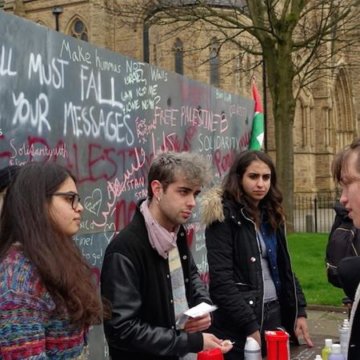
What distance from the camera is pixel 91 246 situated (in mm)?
4824

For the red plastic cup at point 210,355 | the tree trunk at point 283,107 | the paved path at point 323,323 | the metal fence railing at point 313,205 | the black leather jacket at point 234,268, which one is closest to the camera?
the red plastic cup at point 210,355

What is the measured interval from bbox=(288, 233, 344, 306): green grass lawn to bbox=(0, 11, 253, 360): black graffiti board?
3751 mm

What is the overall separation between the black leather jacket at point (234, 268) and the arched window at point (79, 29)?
31893 mm

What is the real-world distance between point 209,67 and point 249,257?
Answer: 2786cm

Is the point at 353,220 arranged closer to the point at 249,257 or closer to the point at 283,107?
the point at 249,257

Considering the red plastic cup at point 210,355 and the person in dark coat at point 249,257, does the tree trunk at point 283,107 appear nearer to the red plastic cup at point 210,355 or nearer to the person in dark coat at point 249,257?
the person in dark coat at point 249,257

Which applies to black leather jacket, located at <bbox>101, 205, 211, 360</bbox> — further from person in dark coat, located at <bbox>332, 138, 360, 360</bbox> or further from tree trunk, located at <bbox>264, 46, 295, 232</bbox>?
tree trunk, located at <bbox>264, 46, 295, 232</bbox>

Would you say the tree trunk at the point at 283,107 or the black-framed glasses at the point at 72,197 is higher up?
the tree trunk at the point at 283,107

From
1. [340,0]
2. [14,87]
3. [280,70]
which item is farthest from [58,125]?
[340,0]

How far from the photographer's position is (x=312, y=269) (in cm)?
1131

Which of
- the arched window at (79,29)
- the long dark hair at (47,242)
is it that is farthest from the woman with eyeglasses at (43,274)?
the arched window at (79,29)

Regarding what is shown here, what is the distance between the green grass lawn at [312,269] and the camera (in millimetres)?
9266

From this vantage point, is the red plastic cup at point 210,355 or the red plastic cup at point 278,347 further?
the red plastic cup at point 278,347

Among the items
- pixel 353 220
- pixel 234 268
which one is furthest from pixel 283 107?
pixel 353 220
